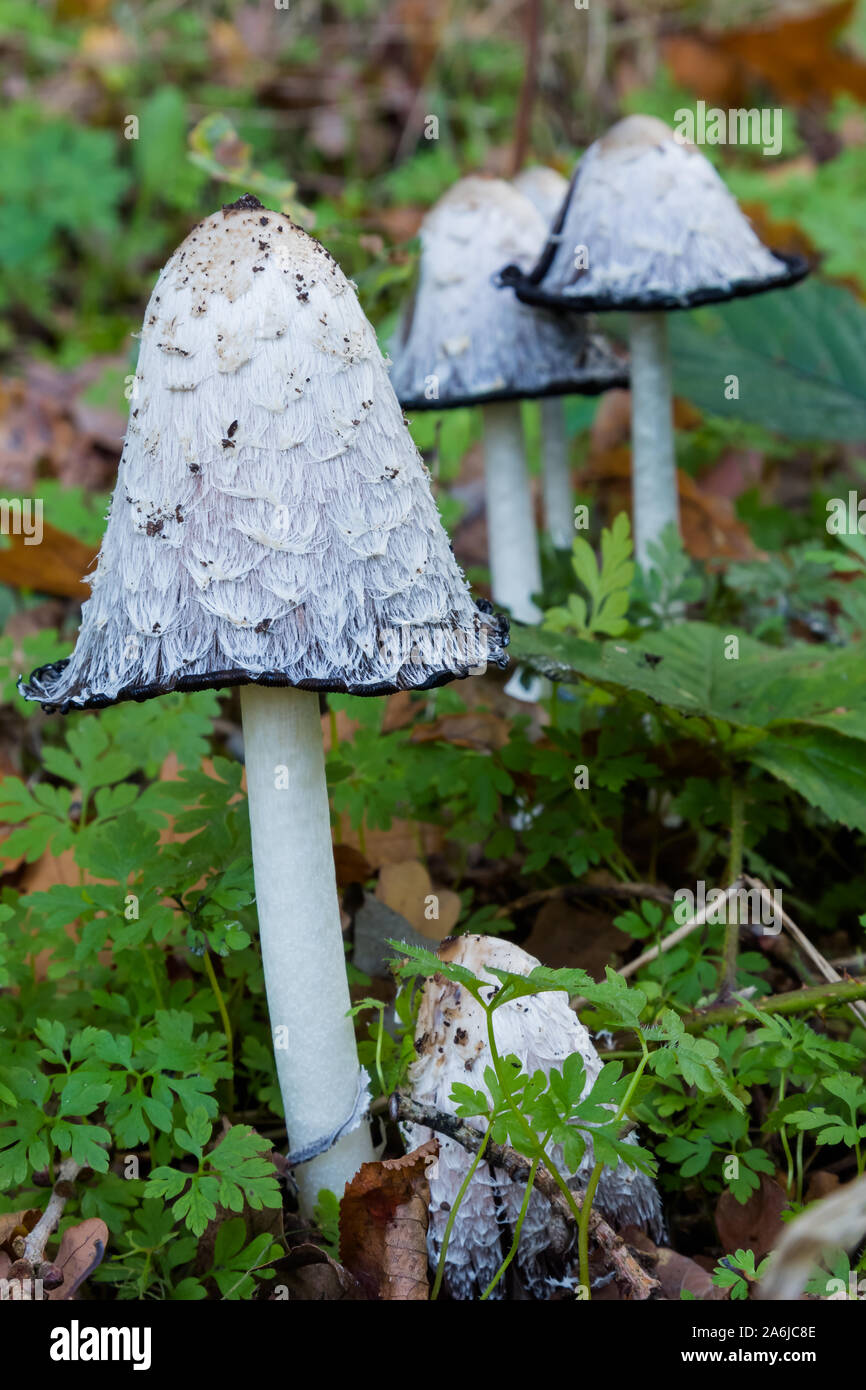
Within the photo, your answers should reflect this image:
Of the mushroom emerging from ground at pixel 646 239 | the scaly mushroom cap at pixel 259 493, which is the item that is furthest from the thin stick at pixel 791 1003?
the mushroom emerging from ground at pixel 646 239

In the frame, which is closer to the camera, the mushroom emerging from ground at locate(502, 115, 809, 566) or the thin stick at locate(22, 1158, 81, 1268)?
the thin stick at locate(22, 1158, 81, 1268)

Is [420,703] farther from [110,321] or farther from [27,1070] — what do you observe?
[110,321]

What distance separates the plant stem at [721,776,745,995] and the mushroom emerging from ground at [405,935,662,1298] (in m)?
0.34

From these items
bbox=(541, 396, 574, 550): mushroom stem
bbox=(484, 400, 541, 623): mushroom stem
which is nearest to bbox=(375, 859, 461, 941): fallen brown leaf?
bbox=(484, 400, 541, 623): mushroom stem

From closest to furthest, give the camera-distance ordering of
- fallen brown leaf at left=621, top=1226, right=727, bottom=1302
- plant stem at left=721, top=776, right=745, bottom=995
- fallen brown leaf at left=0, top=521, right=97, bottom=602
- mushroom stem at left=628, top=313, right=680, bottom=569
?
fallen brown leaf at left=621, top=1226, right=727, bottom=1302
plant stem at left=721, top=776, right=745, bottom=995
mushroom stem at left=628, top=313, right=680, bottom=569
fallen brown leaf at left=0, top=521, right=97, bottom=602

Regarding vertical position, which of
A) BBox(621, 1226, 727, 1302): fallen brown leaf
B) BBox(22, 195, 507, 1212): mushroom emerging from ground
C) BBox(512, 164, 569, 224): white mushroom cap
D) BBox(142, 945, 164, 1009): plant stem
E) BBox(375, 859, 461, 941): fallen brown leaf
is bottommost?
BBox(621, 1226, 727, 1302): fallen brown leaf

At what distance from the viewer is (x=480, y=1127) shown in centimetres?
176

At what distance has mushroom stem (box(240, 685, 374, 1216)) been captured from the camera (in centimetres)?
179

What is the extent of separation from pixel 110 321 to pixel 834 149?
171 inches

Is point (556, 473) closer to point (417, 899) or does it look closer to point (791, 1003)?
point (417, 899)

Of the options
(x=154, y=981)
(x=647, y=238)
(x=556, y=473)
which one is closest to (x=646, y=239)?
(x=647, y=238)

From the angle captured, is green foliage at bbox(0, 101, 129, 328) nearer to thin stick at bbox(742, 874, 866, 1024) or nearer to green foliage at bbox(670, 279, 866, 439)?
green foliage at bbox(670, 279, 866, 439)

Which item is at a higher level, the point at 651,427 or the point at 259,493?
the point at 651,427

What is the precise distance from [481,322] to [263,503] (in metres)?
1.56
